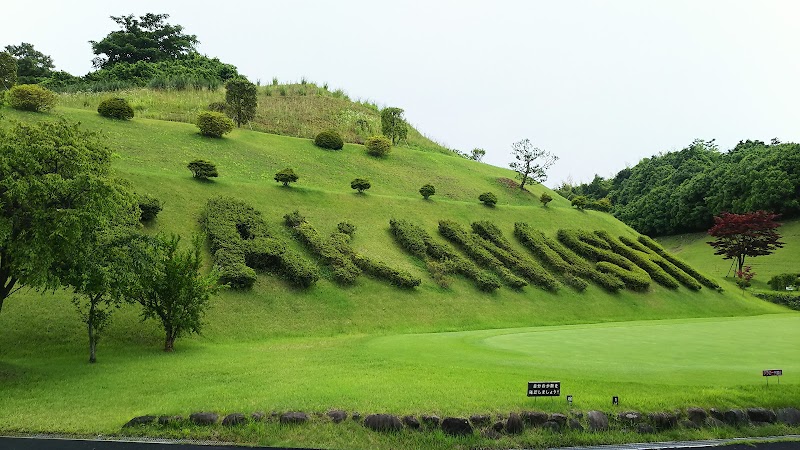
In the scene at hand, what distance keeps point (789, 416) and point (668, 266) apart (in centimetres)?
3616

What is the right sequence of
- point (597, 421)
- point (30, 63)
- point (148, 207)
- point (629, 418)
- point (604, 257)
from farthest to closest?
1. point (30, 63)
2. point (604, 257)
3. point (148, 207)
4. point (629, 418)
5. point (597, 421)

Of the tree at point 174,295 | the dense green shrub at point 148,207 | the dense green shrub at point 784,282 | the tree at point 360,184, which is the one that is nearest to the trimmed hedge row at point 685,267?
the dense green shrub at point 784,282

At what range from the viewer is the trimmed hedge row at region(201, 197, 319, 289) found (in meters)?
27.5

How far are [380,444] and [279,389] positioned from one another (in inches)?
163

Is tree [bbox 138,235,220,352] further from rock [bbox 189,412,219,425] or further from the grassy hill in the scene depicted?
rock [bbox 189,412,219,425]

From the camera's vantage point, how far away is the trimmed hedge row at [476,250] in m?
36.9

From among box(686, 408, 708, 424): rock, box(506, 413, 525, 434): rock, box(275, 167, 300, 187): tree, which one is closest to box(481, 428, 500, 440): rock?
box(506, 413, 525, 434): rock

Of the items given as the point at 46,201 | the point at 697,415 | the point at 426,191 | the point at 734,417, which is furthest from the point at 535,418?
the point at 426,191

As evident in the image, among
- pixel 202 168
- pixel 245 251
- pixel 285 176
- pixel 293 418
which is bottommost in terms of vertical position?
pixel 293 418

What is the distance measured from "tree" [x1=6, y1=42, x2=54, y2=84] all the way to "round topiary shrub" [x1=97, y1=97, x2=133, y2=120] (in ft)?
106

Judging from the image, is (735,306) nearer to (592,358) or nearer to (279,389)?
(592,358)

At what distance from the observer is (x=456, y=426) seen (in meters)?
11.4

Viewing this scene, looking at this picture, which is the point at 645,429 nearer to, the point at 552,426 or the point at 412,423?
the point at 552,426

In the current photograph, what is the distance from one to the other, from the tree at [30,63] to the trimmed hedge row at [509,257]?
62270 millimetres
